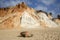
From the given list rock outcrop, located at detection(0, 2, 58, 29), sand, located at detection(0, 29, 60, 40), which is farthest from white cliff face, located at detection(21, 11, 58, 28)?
sand, located at detection(0, 29, 60, 40)

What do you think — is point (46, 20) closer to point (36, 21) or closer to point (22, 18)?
point (36, 21)

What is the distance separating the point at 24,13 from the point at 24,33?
0.42m

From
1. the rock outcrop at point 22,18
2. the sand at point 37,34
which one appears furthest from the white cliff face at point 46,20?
the sand at point 37,34

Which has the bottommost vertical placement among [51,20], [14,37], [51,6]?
[14,37]

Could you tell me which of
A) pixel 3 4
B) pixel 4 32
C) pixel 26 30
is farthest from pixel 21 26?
pixel 3 4

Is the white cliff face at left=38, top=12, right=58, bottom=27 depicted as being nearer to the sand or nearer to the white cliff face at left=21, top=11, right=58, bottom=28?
the white cliff face at left=21, top=11, right=58, bottom=28

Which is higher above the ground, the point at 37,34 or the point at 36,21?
the point at 36,21

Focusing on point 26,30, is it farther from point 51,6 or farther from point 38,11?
point 51,6

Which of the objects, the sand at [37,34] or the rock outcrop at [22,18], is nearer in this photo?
the sand at [37,34]

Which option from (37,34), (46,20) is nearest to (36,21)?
(46,20)

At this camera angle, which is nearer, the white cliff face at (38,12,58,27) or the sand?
the sand

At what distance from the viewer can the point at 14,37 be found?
10.5ft

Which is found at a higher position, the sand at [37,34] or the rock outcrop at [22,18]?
the rock outcrop at [22,18]

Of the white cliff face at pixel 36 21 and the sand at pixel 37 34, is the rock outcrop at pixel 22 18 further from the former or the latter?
the sand at pixel 37 34
